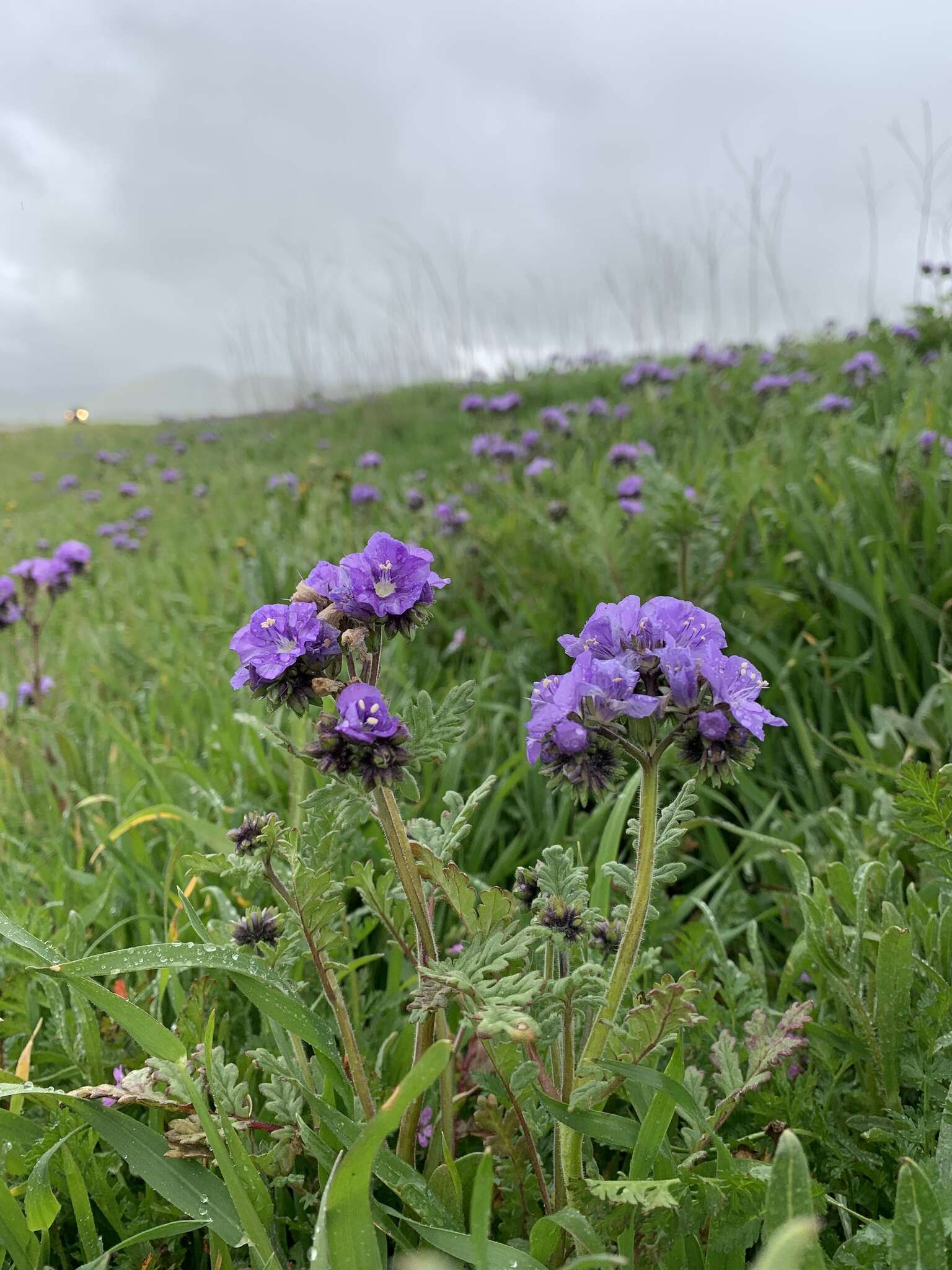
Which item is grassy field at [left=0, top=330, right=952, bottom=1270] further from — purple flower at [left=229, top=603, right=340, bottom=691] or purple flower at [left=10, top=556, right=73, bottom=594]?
purple flower at [left=10, top=556, right=73, bottom=594]

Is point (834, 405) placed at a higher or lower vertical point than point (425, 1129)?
higher

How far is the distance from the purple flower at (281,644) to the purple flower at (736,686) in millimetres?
513

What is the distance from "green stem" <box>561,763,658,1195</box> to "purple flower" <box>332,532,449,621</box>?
0.41 meters

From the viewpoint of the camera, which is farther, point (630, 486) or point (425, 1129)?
point (630, 486)

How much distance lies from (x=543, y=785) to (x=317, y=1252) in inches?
66.5

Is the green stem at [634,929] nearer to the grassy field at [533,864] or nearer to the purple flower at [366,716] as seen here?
the grassy field at [533,864]

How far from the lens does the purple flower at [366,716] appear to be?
41.5 inches

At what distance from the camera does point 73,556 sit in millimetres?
3943

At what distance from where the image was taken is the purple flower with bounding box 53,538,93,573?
3.92 m

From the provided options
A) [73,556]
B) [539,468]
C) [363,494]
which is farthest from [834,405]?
[73,556]

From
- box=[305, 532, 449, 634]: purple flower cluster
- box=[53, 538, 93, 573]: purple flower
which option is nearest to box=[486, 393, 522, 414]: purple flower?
box=[53, 538, 93, 573]: purple flower

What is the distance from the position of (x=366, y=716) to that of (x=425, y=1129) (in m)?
0.97

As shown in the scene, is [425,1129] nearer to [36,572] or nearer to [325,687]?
[325,687]

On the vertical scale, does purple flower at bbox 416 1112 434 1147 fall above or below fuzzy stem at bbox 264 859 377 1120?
below
